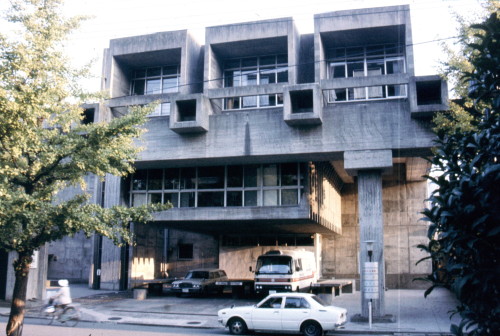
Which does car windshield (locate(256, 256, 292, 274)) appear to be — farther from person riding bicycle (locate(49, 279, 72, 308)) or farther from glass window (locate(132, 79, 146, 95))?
glass window (locate(132, 79, 146, 95))

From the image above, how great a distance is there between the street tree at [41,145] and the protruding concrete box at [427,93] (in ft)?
37.8

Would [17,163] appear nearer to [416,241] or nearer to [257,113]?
[257,113]

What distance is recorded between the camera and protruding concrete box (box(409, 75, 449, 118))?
1906 cm

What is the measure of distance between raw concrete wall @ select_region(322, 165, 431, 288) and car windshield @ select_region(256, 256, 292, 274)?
1292 cm

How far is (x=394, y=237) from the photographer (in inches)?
1367

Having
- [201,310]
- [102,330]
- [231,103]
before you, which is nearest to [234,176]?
[231,103]

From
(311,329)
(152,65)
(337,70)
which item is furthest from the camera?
(152,65)

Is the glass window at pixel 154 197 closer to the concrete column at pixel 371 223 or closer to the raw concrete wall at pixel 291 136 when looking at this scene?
the raw concrete wall at pixel 291 136

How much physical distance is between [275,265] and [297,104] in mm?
8087

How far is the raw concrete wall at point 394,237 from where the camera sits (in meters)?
34.2

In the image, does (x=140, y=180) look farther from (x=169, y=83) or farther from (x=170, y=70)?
(x=170, y=70)

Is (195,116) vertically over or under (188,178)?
over

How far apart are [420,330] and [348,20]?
15105 mm

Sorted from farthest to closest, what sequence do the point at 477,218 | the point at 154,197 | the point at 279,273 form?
the point at 154,197, the point at 279,273, the point at 477,218
